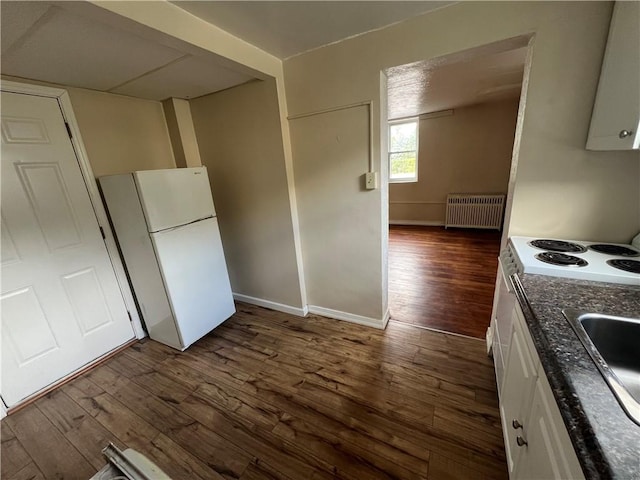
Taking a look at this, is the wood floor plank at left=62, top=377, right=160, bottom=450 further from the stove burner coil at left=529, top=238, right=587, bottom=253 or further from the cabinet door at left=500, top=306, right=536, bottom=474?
Answer: the stove burner coil at left=529, top=238, right=587, bottom=253

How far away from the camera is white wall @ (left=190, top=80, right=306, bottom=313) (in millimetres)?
2152

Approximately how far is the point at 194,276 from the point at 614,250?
2.82m

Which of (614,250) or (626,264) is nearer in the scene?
(626,264)

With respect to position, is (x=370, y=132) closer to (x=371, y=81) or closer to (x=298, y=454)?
(x=371, y=81)

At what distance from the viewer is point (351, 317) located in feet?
7.92

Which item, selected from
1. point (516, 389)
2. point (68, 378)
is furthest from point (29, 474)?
point (516, 389)

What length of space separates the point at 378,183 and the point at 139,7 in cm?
160

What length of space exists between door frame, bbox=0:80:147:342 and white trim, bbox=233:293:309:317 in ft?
3.21

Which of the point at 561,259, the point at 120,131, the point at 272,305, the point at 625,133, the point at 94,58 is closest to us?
the point at 625,133

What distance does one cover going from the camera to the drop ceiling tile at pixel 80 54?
1.25 metres

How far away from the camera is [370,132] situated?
1821mm

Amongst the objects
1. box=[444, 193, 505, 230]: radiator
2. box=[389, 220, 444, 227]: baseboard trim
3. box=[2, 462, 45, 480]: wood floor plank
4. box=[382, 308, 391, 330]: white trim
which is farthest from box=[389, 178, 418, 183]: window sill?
box=[2, 462, 45, 480]: wood floor plank

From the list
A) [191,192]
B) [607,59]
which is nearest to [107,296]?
[191,192]

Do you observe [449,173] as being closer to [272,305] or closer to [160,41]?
[272,305]
